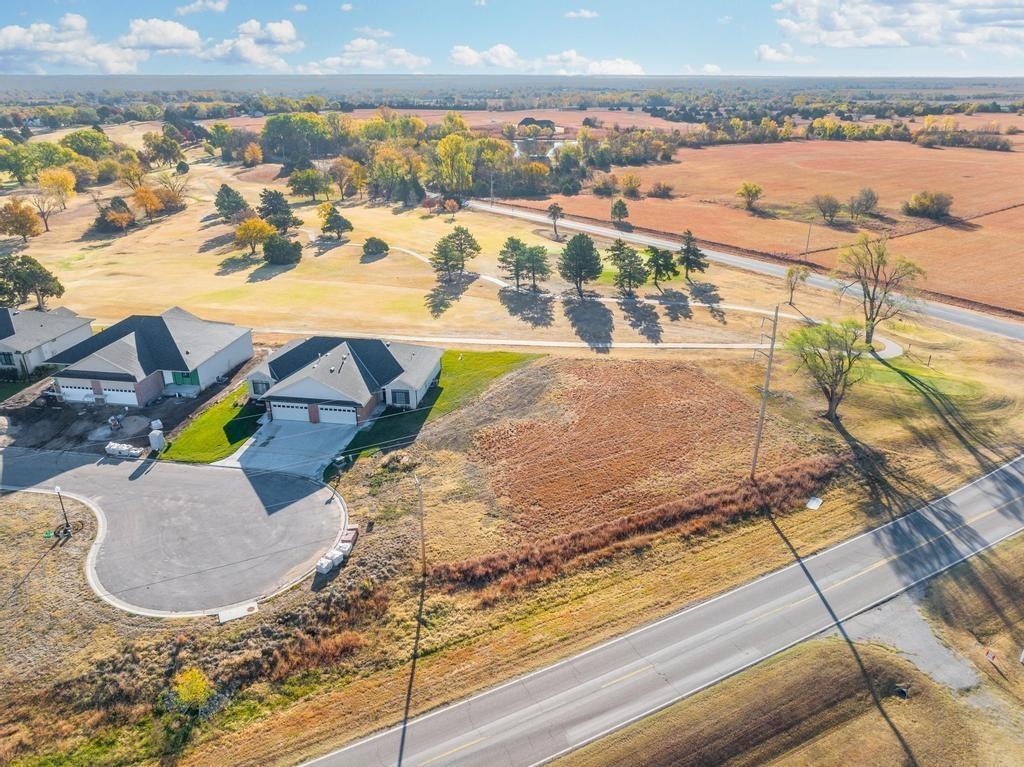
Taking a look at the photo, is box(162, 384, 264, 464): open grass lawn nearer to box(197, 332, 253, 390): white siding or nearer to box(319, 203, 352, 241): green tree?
box(197, 332, 253, 390): white siding

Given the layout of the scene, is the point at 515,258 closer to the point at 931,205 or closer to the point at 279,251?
the point at 279,251

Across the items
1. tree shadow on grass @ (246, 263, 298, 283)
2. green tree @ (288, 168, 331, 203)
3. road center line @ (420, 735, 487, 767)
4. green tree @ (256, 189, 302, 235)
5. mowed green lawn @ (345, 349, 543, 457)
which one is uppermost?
green tree @ (288, 168, 331, 203)

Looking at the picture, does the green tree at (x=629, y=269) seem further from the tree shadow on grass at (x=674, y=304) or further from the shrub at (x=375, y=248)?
the shrub at (x=375, y=248)

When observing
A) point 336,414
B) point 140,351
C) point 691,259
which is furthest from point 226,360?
point 691,259

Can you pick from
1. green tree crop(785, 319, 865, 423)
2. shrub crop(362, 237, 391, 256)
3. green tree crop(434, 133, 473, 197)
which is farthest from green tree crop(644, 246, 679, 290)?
green tree crop(434, 133, 473, 197)

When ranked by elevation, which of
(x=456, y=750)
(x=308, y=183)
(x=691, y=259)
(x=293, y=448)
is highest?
(x=308, y=183)
